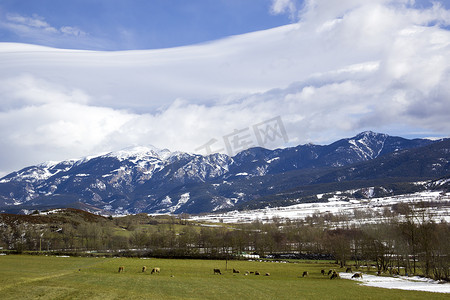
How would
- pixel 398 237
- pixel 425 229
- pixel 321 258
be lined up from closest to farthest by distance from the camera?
pixel 425 229 < pixel 398 237 < pixel 321 258

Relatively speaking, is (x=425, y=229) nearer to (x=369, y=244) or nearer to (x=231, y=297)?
(x=369, y=244)

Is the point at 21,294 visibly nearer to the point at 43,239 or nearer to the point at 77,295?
the point at 77,295

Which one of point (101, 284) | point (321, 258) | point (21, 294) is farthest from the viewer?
point (321, 258)

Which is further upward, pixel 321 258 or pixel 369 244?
pixel 369 244

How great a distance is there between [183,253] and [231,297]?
323ft

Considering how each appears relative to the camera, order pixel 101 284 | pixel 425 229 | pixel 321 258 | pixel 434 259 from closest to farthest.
Result: pixel 101 284
pixel 434 259
pixel 425 229
pixel 321 258

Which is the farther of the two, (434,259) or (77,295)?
(434,259)

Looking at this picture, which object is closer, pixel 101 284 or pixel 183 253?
pixel 101 284

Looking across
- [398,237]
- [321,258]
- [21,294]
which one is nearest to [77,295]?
[21,294]

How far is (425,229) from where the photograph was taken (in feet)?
307

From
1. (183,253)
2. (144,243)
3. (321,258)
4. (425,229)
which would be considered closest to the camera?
(425,229)

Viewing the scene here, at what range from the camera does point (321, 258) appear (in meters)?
152

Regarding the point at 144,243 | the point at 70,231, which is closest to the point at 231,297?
the point at 144,243

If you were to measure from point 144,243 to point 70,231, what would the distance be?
42174mm
